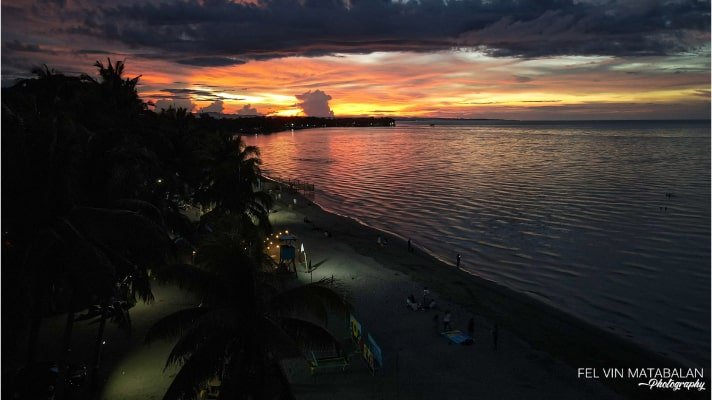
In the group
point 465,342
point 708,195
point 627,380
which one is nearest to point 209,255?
point 465,342

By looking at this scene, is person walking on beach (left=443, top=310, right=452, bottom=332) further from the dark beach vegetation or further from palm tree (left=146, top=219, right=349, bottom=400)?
palm tree (left=146, top=219, right=349, bottom=400)

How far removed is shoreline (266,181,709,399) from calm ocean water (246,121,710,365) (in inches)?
56.2

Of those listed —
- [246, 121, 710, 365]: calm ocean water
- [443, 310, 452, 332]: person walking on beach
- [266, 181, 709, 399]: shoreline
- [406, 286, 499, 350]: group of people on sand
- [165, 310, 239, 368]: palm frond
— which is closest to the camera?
[165, 310, 239, 368]: palm frond

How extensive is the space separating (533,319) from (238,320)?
2048cm

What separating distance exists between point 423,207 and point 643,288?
30.8 metres

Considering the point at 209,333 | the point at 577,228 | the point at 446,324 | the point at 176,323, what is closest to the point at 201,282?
the point at 176,323

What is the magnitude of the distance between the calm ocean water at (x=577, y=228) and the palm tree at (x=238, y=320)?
70.6 feet

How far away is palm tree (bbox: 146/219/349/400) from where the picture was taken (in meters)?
11.1

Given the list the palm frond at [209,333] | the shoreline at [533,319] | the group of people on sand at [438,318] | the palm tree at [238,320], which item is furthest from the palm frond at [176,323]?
the shoreline at [533,319]

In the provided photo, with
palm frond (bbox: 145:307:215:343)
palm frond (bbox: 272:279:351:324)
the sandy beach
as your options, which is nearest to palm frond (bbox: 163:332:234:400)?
palm frond (bbox: 145:307:215:343)

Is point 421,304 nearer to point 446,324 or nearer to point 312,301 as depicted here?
point 446,324

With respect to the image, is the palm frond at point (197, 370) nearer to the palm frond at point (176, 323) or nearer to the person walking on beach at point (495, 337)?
the palm frond at point (176, 323)

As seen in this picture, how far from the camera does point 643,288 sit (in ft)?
108

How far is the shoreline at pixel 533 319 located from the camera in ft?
73.5
